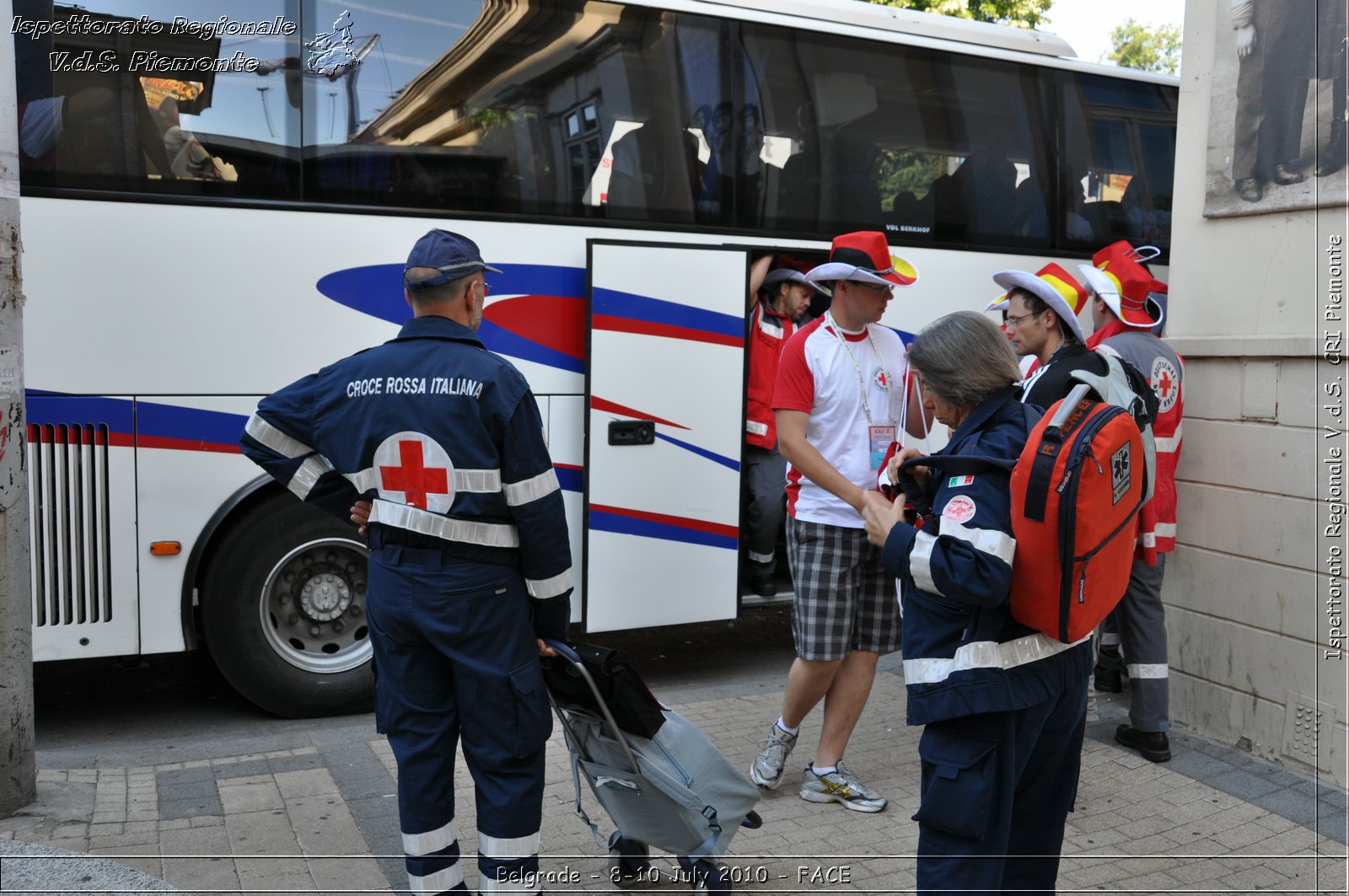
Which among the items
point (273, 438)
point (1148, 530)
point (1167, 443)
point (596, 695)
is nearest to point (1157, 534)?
point (1148, 530)

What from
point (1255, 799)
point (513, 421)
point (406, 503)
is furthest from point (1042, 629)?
point (1255, 799)

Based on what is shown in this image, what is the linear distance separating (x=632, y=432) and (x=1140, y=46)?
44397 millimetres

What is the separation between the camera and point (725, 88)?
6176 mm

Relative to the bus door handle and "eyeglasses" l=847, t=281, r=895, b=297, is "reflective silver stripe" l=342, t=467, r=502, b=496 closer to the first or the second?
"eyeglasses" l=847, t=281, r=895, b=297

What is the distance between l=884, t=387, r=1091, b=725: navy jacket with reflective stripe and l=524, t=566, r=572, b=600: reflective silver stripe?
92cm

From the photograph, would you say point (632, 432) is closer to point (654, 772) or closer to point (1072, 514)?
point (654, 772)

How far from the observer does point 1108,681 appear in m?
5.98

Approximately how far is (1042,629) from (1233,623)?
3045 mm

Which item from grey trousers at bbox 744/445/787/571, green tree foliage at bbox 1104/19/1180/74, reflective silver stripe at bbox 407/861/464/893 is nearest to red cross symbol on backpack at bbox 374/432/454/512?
reflective silver stripe at bbox 407/861/464/893

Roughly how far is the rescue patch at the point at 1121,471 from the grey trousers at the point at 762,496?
3.83 meters

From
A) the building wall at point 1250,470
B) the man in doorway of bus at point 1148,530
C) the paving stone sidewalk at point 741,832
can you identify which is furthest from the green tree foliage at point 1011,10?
the paving stone sidewalk at point 741,832

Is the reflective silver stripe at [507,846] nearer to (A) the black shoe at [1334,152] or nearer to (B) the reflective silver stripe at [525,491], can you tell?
(B) the reflective silver stripe at [525,491]

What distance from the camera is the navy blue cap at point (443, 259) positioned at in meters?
3.09

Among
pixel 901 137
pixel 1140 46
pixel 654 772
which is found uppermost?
pixel 1140 46
